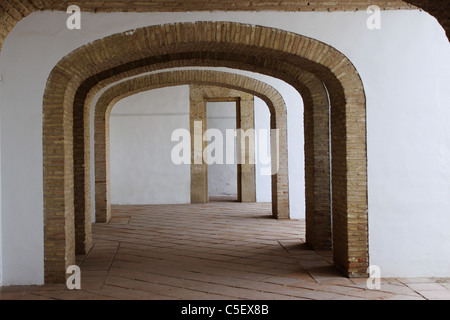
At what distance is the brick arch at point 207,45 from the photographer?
5113mm

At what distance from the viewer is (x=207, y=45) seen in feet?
18.2

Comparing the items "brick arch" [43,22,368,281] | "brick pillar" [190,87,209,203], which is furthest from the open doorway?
"brick arch" [43,22,368,281]

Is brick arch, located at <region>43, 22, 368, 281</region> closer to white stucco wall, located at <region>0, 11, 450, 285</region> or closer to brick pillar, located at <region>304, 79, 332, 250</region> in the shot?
white stucco wall, located at <region>0, 11, 450, 285</region>

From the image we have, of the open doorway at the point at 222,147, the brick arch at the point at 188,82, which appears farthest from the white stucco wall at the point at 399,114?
the open doorway at the point at 222,147

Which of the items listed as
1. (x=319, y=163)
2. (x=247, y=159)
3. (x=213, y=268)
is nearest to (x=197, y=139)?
(x=247, y=159)

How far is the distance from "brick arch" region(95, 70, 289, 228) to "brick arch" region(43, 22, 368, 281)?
12.6ft

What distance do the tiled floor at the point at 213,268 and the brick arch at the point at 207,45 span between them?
41 centimetres

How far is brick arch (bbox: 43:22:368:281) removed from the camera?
5.11 m

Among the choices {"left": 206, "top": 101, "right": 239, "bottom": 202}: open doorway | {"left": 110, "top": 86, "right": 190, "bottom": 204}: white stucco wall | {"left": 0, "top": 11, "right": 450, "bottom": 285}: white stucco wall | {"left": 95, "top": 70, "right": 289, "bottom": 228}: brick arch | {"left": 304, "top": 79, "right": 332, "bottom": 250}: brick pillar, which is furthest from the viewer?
{"left": 206, "top": 101, "right": 239, "bottom": 202}: open doorway

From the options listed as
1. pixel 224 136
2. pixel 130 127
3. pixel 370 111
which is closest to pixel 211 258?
pixel 370 111

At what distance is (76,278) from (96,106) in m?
4.82

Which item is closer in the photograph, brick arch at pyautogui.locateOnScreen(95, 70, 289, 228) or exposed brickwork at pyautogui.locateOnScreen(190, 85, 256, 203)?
brick arch at pyautogui.locateOnScreen(95, 70, 289, 228)

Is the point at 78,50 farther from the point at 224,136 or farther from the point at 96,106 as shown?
the point at 224,136

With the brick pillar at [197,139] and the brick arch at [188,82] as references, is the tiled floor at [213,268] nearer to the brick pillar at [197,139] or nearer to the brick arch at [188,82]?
the brick arch at [188,82]
